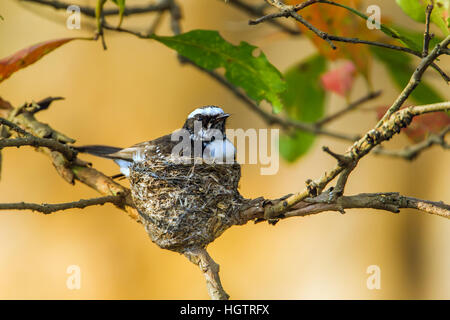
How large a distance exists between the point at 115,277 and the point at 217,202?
3969mm

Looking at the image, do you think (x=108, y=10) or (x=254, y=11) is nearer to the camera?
(x=108, y=10)

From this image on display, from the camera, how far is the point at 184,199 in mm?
2881

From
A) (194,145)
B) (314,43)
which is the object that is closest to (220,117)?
(194,145)

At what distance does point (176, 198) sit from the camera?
289 centimetres

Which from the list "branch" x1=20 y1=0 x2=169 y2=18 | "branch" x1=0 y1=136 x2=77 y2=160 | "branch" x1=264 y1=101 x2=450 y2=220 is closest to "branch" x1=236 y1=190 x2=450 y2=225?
"branch" x1=264 y1=101 x2=450 y2=220

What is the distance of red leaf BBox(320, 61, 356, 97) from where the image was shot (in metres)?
3.67

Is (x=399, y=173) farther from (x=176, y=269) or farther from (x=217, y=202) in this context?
(x=217, y=202)

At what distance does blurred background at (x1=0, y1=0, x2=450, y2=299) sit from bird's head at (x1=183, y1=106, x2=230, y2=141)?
1972 millimetres

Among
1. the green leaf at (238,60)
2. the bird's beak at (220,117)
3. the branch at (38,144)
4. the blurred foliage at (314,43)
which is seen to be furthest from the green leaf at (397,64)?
the branch at (38,144)

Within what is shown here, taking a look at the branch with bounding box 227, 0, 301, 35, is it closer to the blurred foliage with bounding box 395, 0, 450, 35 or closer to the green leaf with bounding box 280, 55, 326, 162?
the green leaf with bounding box 280, 55, 326, 162

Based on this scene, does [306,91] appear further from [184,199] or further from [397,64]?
[184,199]

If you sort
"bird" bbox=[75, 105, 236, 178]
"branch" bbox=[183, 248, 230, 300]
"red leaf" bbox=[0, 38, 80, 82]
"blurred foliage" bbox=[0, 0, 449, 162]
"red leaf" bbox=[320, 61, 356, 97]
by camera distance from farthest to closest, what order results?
"red leaf" bbox=[320, 61, 356, 97] → "bird" bbox=[75, 105, 236, 178] → "red leaf" bbox=[0, 38, 80, 82] → "blurred foliage" bbox=[0, 0, 449, 162] → "branch" bbox=[183, 248, 230, 300]

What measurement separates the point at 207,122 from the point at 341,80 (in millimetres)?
1013

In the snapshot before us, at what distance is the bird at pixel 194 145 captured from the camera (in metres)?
3.31
